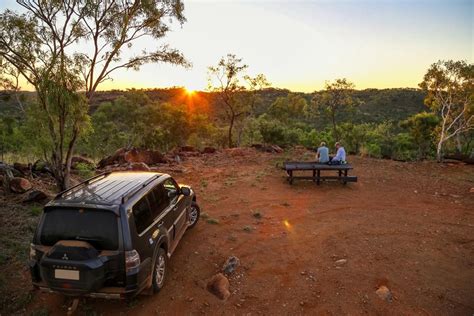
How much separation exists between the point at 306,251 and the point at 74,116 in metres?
7.16

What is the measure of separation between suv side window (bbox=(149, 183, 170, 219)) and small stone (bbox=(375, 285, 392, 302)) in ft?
13.0

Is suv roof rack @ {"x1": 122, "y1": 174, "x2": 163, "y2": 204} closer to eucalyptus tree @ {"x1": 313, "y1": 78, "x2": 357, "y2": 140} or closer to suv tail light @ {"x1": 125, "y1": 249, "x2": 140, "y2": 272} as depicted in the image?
suv tail light @ {"x1": 125, "y1": 249, "x2": 140, "y2": 272}

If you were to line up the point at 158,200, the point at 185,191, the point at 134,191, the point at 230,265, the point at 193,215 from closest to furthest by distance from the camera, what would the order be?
the point at 134,191 → the point at 158,200 → the point at 230,265 → the point at 185,191 → the point at 193,215

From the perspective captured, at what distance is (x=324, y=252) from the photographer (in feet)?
22.9

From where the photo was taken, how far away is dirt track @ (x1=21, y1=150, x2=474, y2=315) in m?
5.23

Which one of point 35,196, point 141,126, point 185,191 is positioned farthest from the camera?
point 141,126

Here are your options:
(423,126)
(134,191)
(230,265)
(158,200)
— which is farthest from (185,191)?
(423,126)

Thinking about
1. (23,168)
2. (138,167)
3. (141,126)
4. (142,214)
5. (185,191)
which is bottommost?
(138,167)

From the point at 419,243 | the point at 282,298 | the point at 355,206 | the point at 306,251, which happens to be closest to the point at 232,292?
the point at 282,298

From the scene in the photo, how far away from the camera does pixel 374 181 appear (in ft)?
44.1

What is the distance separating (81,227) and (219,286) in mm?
2513

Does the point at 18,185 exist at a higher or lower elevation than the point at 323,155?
lower

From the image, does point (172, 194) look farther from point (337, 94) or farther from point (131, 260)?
point (337, 94)

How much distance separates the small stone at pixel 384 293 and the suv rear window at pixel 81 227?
168 inches
